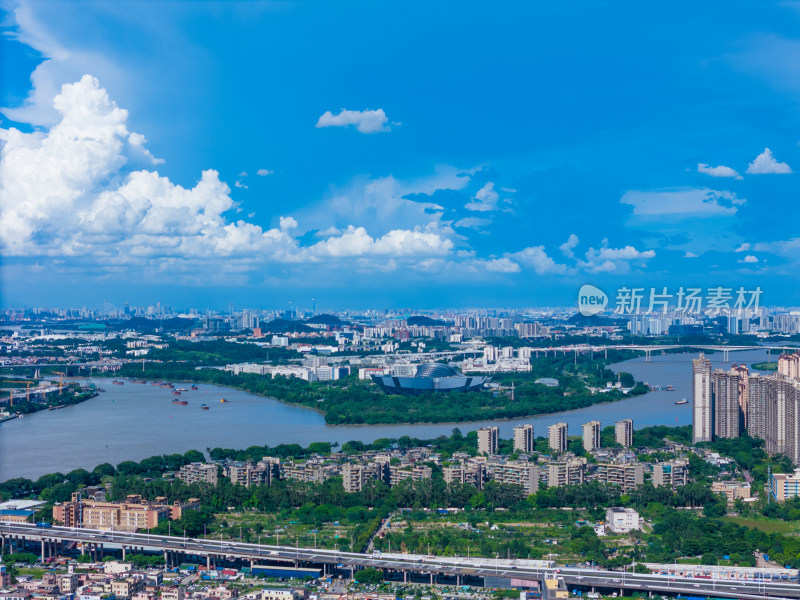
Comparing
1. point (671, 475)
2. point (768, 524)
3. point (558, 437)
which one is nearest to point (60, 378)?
point (558, 437)

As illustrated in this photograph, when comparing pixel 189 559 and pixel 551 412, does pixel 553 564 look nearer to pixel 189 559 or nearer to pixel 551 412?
pixel 189 559

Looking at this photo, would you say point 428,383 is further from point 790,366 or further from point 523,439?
point 790,366

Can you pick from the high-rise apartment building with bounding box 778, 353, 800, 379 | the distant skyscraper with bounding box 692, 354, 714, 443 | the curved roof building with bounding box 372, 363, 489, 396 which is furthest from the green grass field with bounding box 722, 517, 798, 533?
the curved roof building with bounding box 372, 363, 489, 396

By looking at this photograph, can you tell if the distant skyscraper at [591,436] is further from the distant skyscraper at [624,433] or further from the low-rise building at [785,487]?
the low-rise building at [785,487]

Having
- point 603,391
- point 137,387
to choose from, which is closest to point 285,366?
point 137,387

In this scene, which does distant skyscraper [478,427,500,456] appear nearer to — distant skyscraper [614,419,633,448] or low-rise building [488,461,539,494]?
low-rise building [488,461,539,494]
